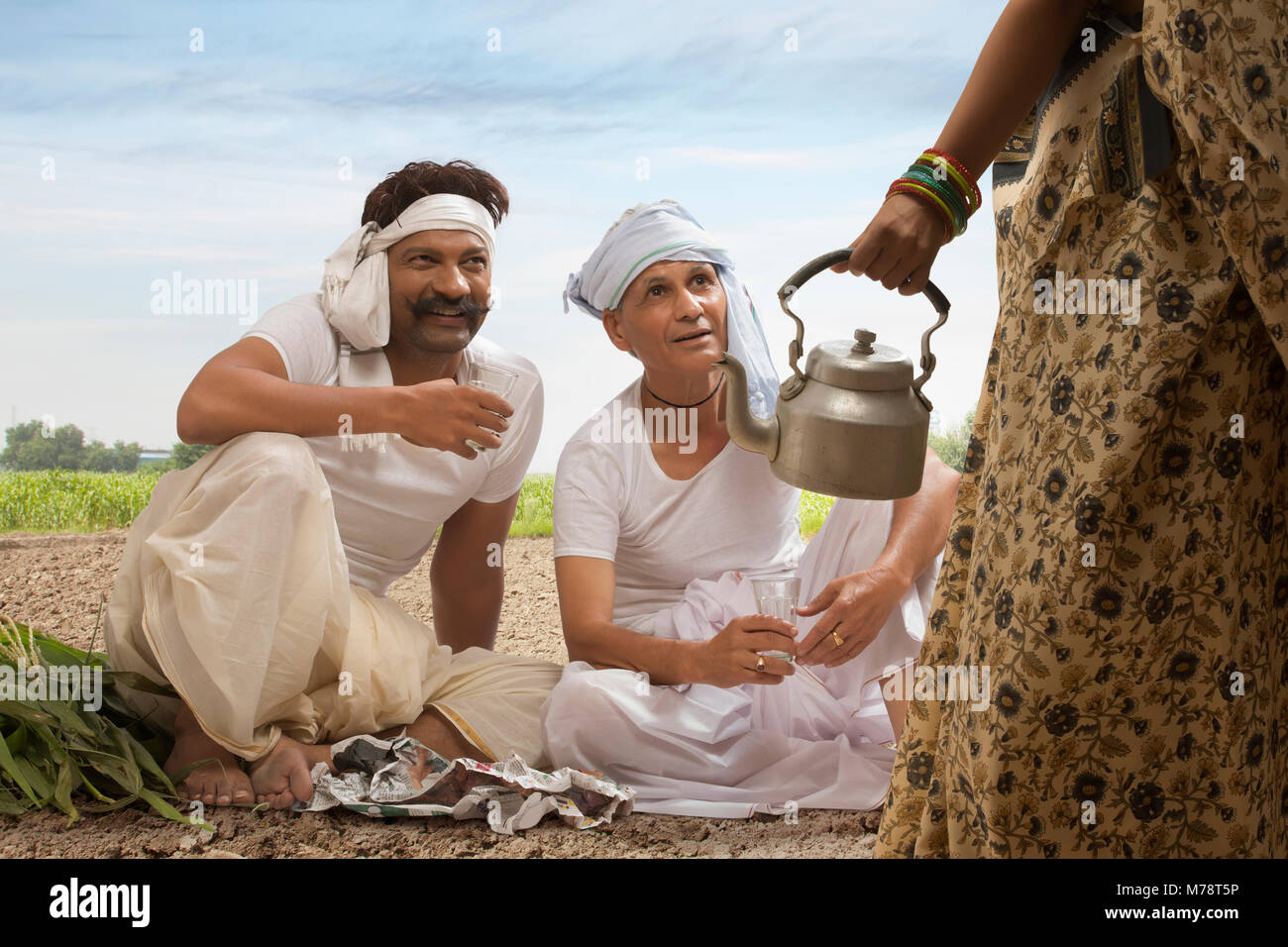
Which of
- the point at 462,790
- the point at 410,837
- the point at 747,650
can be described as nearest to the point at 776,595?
the point at 747,650

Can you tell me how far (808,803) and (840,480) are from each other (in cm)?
117

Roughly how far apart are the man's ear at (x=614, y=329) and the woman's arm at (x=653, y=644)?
0.61m

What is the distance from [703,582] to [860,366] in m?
1.35

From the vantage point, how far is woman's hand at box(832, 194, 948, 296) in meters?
1.43

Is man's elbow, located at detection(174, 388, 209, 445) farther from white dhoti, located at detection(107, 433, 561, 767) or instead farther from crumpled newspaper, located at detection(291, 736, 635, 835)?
crumpled newspaper, located at detection(291, 736, 635, 835)

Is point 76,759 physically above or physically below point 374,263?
below

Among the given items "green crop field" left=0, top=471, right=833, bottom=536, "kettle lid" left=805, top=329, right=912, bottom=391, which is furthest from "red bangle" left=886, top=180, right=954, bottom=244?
"green crop field" left=0, top=471, right=833, bottom=536

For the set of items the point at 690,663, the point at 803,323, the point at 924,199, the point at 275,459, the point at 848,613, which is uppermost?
the point at 924,199

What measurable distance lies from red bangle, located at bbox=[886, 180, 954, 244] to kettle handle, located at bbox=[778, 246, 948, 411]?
0.08m

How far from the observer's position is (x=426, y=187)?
10.1 ft

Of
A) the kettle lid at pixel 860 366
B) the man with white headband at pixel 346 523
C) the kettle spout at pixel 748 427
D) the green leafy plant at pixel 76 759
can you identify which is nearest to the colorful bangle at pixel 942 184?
the kettle lid at pixel 860 366

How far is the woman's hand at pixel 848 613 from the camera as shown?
8.15 ft

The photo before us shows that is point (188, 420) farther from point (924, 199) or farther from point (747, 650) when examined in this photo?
point (924, 199)
